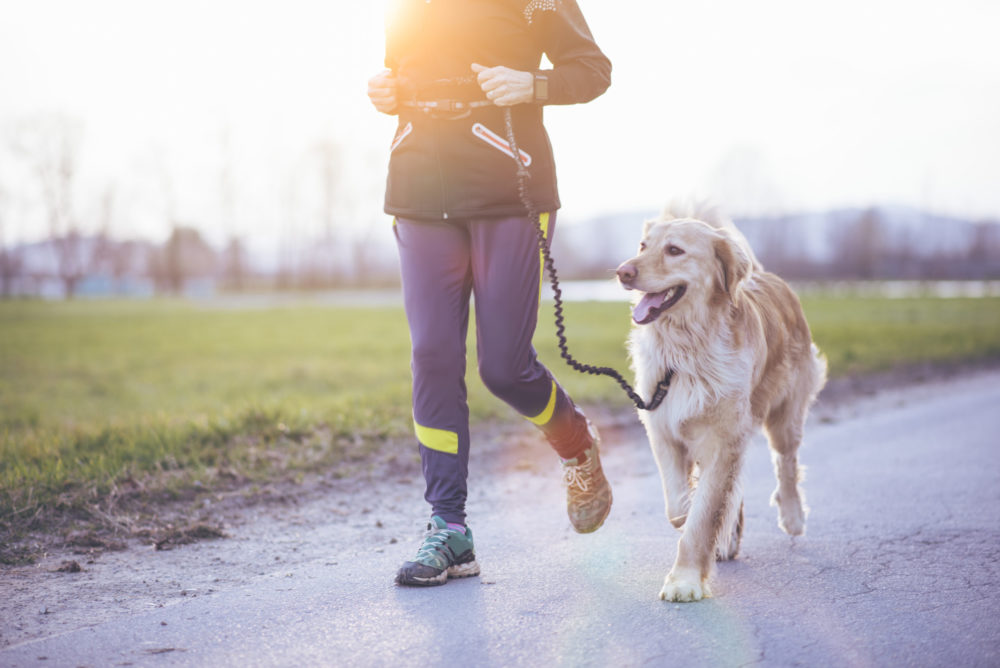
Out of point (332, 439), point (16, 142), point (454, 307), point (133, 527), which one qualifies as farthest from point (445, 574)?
point (16, 142)

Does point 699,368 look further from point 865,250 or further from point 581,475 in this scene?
point 865,250

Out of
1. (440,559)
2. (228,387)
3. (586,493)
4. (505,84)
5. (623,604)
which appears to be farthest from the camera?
(228,387)

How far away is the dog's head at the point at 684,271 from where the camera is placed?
3486 millimetres

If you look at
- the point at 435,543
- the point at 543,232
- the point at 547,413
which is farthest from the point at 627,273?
the point at 435,543

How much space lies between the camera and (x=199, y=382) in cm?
1173

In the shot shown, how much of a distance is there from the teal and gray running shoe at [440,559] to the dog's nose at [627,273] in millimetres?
1275

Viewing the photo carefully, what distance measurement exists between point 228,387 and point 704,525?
873 cm

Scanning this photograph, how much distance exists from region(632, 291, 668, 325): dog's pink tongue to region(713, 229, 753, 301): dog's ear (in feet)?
0.93

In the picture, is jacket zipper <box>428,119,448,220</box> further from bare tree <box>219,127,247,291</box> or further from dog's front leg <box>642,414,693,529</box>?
bare tree <box>219,127,247,291</box>

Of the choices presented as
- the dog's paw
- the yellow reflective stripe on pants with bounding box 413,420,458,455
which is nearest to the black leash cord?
the yellow reflective stripe on pants with bounding box 413,420,458,455

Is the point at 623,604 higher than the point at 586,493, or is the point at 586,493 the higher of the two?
the point at 586,493

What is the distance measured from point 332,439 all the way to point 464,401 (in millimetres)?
2709

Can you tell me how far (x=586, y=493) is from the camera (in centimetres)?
372

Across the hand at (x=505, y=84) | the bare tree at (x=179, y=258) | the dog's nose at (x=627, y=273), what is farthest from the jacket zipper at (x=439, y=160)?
the bare tree at (x=179, y=258)
